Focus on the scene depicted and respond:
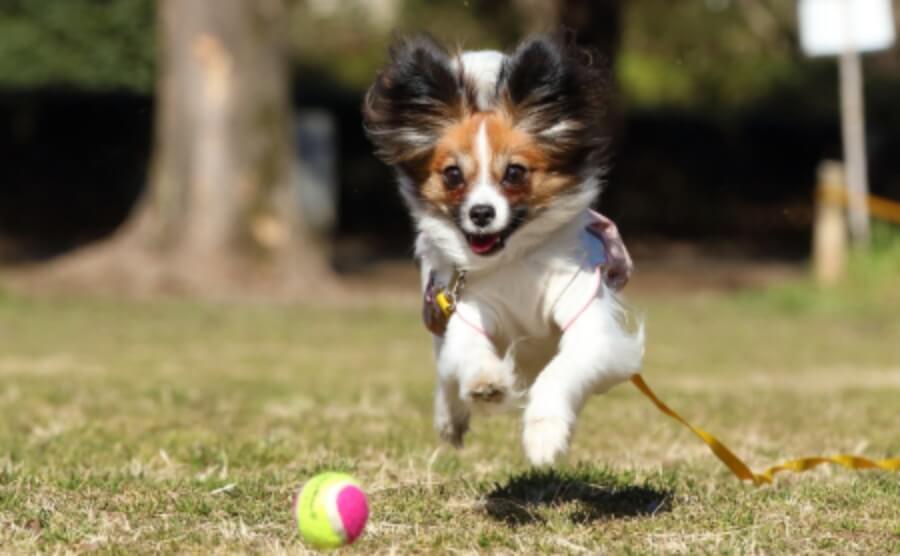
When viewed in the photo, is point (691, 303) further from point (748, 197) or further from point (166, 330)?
point (748, 197)

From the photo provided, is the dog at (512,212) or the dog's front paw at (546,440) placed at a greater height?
the dog at (512,212)

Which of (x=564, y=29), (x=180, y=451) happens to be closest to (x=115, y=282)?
(x=180, y=451)

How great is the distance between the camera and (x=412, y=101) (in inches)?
205

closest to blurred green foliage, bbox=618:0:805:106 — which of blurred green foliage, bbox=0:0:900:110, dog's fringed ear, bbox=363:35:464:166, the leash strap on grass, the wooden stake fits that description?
blurred green foliage, bbox=0:0:900:110

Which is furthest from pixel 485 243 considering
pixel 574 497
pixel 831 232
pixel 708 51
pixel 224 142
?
pixel 708 51

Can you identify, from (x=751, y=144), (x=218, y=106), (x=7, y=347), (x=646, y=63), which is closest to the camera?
(x=7, y=347)

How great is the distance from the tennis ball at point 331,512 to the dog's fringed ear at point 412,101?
1300 mm

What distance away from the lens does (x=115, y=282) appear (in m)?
15.9

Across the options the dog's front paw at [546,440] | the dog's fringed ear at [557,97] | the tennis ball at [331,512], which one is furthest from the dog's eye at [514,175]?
the tennis ball at [331,512]

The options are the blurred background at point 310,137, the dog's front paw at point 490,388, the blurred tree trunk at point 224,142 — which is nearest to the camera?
the dog's front paw at point 490,388

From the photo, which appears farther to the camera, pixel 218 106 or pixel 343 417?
pixel 218 106

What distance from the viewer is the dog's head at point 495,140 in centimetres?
497

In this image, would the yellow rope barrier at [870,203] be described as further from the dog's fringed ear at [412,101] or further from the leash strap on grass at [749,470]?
the dog's fringed ear at [412,101]

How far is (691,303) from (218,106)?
5.33 m
